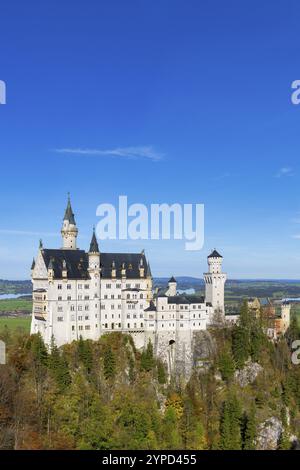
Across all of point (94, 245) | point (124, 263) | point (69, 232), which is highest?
point (69, 232)

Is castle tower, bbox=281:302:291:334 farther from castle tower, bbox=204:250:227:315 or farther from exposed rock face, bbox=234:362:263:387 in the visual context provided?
exposed rock face, bbox=234:362:263:387

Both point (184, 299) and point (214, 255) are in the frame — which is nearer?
point (184, 299)

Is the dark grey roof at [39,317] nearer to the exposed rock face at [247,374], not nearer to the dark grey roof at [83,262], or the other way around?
Result: the dark grey roof at [83,262]

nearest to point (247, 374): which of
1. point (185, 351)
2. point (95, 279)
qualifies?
point (185, 351)

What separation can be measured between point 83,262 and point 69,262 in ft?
7.18

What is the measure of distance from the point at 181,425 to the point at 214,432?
5.33 metres

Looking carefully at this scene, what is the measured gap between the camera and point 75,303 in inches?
3184

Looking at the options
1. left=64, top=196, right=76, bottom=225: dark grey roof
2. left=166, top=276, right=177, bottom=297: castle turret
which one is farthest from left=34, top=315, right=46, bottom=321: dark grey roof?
left=166, top=276, right=177, bottom=297: castle turret

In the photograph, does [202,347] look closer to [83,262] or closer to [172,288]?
[172,288]

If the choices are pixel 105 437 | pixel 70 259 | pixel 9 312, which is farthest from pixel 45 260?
pixel 9 312

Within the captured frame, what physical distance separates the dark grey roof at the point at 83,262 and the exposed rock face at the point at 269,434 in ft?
91.8

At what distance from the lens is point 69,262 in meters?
82.3

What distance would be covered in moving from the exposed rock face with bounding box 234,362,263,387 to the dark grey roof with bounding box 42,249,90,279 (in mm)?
27464
